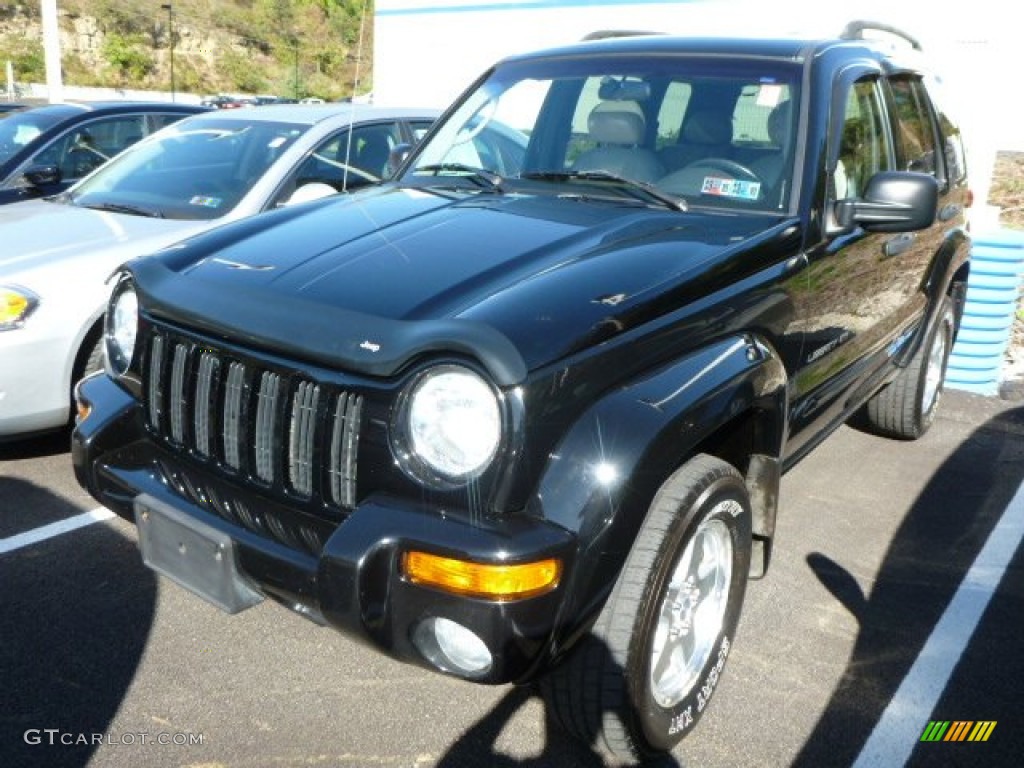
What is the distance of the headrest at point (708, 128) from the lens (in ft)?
11.5

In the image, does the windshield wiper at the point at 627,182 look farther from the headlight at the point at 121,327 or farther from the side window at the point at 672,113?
the headlight at the point at 121,327

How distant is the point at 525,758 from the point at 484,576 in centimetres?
84

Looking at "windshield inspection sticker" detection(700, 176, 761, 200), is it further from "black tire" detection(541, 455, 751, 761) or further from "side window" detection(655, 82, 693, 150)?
"black tire" detection(541, 455, 751, 761)

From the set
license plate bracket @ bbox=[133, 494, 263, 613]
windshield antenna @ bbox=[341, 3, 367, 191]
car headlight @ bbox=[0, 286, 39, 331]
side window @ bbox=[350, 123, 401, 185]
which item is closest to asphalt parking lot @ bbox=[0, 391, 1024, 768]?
license plate bracket @ bbox=[133, 494, 263, 613]

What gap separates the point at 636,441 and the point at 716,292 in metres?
0.69

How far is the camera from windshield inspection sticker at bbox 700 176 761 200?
334cm

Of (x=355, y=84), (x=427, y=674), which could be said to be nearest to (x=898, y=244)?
(x=355, y=84)

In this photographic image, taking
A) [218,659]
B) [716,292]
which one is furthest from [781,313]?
[218,659]

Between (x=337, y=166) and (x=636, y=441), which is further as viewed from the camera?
(x=337, y=166)

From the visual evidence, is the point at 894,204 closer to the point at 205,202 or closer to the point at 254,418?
the point at 254,418

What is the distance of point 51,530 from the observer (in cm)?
391

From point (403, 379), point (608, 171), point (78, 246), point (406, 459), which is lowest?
point (78, 246)

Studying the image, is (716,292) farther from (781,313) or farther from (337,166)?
(337,166)

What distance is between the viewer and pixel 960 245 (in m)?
5.11
